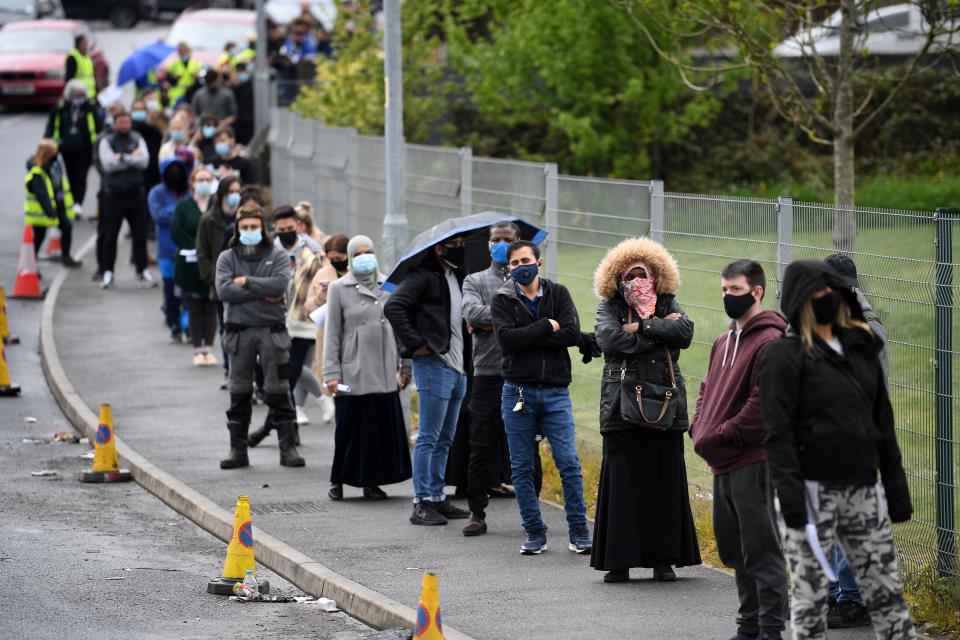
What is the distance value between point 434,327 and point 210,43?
84.9 ft

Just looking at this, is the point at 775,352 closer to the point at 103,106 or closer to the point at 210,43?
the point at 103,106

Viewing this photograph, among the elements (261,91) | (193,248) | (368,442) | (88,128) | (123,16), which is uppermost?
(123,16)

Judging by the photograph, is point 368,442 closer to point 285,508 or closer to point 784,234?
point 285,508

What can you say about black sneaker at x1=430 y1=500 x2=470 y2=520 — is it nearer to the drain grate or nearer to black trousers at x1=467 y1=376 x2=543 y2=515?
black trousers at x1=467 y1=376 x2=543 y2=515

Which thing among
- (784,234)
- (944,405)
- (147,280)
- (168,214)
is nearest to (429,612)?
(944,405)

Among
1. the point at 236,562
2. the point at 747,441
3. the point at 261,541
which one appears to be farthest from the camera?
the point at 261,541

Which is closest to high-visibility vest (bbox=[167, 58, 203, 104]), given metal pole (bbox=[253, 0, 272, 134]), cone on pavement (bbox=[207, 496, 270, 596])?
metal pole (bbox=[253, 0, 272, 134])

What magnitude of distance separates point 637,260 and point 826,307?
2.39m

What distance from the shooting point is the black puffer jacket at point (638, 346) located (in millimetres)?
8797

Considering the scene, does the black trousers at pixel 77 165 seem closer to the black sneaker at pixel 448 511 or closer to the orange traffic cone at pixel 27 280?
the orange traffic cone at pixel 27 280

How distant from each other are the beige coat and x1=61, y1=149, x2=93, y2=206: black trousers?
1457 centimetres

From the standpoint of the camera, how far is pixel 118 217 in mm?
21422

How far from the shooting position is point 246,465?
1300cm

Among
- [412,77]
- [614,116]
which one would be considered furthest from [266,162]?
[614,116]
